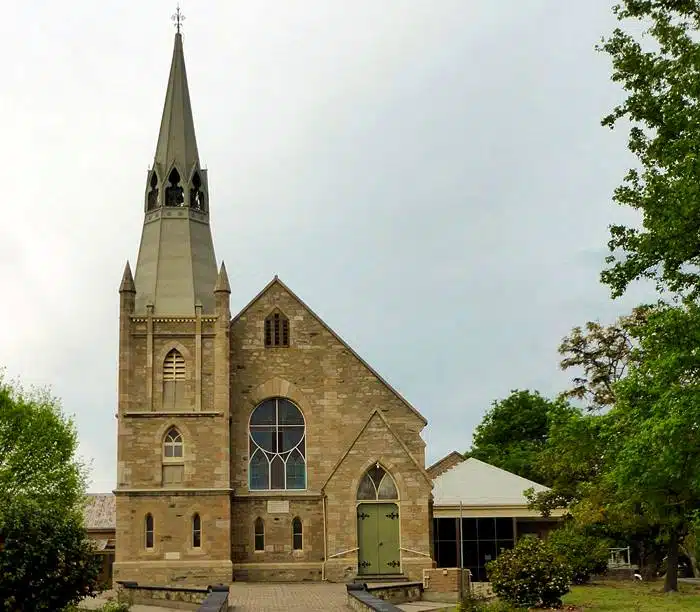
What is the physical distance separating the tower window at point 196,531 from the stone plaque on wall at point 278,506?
255cm

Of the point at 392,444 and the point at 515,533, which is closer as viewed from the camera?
the point at 392,444

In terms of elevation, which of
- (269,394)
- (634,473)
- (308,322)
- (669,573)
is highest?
(308,322)

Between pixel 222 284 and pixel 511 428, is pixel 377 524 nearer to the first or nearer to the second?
pixel 222 284

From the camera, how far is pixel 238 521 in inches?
1491

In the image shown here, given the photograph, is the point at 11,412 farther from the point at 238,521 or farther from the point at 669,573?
the point at 669,573

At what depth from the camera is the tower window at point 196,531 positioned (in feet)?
120

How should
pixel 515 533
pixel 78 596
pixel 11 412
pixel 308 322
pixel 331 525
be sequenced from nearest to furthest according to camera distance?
pixel 78 596
pixel 331 525
pixel 308 322
pixel 515 533
pixel 11 412

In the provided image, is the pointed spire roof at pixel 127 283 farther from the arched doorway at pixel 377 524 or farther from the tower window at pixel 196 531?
the arched doorway at pixel 377 524

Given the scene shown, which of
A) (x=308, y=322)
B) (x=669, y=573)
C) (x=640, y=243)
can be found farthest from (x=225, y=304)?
(x=640, y=243)

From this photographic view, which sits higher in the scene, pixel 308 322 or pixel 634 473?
pixel 308 322

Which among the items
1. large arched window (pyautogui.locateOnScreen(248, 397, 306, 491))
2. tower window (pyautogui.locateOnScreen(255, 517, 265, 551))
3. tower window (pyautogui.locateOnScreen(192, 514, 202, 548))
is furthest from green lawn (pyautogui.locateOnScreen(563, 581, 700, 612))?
tower window (pyautogui.locateOnScreen(192, 514, 202, 548))

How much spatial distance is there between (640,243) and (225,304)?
20.0 m

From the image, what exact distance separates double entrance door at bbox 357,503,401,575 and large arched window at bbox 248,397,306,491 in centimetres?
279

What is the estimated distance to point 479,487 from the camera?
44.6m
